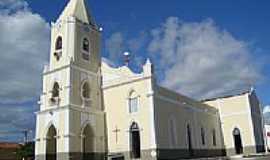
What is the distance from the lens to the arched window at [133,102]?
26.7 meters

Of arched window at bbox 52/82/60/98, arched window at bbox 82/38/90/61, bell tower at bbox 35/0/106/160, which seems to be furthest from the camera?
arched window at bbox 82/38/90/61

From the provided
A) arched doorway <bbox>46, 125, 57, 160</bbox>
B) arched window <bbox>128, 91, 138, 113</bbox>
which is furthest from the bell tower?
arched window <bbox>128, 91, 138, 113</bbox>

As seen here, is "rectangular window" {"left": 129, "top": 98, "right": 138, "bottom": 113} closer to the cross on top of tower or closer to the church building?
the church building

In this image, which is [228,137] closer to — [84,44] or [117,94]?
[117,94]

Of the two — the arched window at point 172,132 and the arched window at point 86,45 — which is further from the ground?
the arched window at point 86,45

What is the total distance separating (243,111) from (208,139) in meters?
6.66

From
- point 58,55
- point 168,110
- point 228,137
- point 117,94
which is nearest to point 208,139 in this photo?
point 228,137

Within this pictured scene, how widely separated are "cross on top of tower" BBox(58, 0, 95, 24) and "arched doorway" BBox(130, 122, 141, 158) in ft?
38.1

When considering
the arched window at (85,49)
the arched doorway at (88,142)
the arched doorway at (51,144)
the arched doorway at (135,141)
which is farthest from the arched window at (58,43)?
the arched doorway at (135,141)

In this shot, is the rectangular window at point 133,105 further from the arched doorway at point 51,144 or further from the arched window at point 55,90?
the arched doorway at point 51,144

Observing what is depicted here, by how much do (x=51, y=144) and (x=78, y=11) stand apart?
1306 cm

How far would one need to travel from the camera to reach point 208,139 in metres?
35.8

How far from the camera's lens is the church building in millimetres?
25328

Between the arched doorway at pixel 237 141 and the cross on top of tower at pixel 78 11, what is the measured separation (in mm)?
22556
